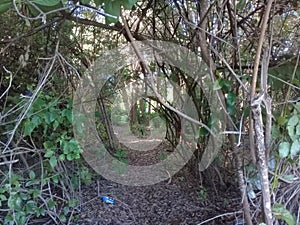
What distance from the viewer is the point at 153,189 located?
236 centimetres

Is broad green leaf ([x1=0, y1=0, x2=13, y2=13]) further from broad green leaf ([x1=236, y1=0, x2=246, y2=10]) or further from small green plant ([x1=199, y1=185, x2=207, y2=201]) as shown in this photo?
small green plant ([x1=199, y1=185, x2=207, y2=201])

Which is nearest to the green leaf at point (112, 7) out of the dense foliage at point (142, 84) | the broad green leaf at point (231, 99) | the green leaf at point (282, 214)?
the dense foliage at point (142, 84)

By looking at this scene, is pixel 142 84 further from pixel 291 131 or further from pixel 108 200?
pixel 291 131

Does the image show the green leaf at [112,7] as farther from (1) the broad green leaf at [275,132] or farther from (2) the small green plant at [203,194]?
(2) the small green plant at [203,194]

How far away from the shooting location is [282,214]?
1232 mm

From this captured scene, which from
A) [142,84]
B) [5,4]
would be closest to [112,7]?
[5,4]

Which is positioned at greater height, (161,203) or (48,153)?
(48,153)

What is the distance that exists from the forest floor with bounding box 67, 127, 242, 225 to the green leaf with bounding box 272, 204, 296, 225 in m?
0.47

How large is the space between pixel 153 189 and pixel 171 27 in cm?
107

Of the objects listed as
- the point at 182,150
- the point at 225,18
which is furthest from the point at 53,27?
the point at 182,150

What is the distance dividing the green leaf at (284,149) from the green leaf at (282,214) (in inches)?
7.6

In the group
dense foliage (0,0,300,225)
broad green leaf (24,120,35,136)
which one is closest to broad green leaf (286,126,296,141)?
dense foliage (0,0,300,225)

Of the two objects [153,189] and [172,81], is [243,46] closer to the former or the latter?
[172,81]

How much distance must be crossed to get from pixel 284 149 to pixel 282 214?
0.23m
